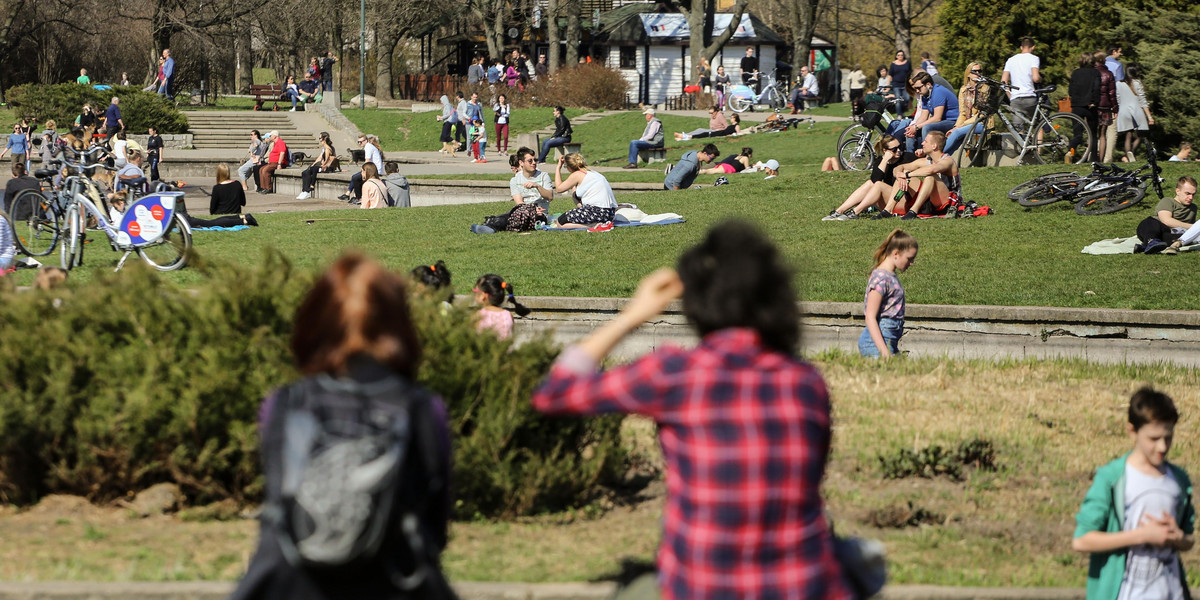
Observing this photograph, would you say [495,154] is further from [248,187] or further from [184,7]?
[184,7]

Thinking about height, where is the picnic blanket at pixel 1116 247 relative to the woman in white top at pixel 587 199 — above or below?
below

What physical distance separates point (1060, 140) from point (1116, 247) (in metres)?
6.48

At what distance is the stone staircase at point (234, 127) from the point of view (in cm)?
4000

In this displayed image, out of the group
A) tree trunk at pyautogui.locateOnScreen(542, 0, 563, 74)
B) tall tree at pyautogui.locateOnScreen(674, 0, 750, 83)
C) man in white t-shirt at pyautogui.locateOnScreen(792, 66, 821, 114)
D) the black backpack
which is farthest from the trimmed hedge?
tree trunk at pyautogui.locateOnScreen(542, 0, 563, 74)

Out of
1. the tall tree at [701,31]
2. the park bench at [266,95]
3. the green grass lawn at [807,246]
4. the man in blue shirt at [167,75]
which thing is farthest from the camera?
the park bench at [266,95]

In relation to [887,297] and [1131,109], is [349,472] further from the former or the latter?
[1131,109]

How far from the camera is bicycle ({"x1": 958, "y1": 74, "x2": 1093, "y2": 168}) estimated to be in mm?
20641

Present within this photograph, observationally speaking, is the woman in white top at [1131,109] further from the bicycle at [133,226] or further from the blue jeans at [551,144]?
the bicycle at [133,226]

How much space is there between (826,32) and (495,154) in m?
46.9

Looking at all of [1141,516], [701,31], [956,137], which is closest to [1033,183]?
[956,137]

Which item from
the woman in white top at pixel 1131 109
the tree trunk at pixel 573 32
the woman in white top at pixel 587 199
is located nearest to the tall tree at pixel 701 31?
the tree trunk at pixel 573 32

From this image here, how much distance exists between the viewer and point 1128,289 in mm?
12812

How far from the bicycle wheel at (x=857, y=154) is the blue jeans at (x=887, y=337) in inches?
466

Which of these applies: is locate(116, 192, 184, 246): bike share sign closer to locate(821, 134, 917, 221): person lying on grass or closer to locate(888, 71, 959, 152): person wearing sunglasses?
locate(821, 134, 917, 221): person lying on grass
